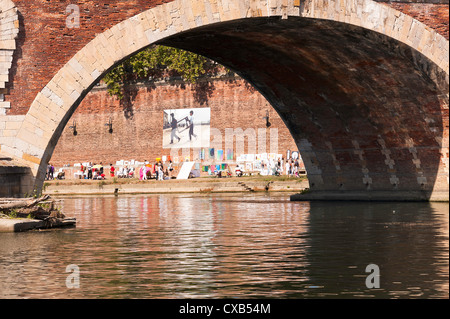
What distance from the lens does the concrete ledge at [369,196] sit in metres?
25.4

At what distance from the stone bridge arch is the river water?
113 inches

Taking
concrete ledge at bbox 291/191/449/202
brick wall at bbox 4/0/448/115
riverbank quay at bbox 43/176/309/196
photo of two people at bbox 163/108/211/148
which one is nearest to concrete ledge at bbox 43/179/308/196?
riverbank quay at bbox 43/176/309/196

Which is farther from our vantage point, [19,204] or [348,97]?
[348,97]

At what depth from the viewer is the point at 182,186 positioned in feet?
127

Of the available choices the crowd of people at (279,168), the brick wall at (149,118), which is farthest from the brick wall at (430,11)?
the brick wall at (149,118)

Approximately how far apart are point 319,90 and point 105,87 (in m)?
28.0

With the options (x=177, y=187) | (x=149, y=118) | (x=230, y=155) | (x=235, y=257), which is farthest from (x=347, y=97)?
(x=149, y=118)

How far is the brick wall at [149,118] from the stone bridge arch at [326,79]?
644 inches

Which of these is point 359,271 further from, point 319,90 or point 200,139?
point 200,139

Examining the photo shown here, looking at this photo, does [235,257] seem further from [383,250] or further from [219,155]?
[219,155]

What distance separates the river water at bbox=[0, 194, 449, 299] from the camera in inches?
397

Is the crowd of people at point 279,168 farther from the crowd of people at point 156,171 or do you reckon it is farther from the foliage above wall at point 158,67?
the foliage above wall at point 158,67

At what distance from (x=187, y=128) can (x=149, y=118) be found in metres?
2.75

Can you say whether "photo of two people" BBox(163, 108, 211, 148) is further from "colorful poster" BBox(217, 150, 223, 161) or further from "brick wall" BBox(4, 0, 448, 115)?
"brick wall" BBox(4, 0, 448, 115)
